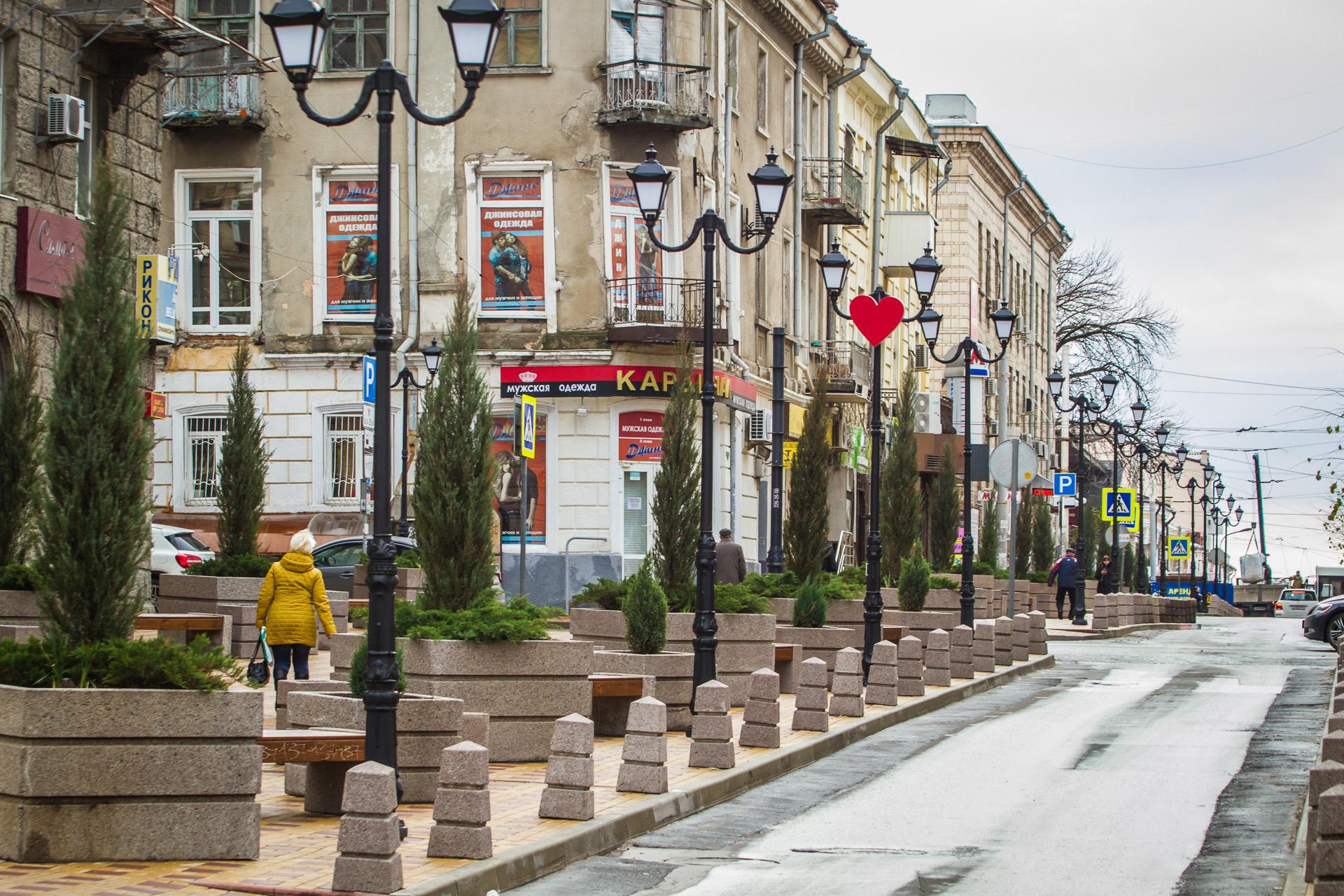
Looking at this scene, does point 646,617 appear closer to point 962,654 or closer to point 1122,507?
point 962,654

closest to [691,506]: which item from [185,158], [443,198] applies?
[443,198]

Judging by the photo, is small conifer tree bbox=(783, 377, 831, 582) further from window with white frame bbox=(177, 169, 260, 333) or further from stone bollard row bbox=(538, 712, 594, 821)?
stone bollard row bbox=(538, 712, 594, 821)

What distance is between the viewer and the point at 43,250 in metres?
21.2

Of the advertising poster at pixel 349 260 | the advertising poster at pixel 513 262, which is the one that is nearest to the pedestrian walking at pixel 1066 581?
the advertising poster at pixel 513 262

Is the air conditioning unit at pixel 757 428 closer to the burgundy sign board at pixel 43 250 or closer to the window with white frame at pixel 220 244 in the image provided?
the window with white frame at pixel 220 244

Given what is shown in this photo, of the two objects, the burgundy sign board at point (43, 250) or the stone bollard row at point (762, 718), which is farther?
the burgundy sign board at point (43, 250)

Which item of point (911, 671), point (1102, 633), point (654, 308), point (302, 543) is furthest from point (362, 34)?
point (1102, 633)

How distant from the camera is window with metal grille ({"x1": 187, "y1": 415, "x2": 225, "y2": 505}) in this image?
35.1m

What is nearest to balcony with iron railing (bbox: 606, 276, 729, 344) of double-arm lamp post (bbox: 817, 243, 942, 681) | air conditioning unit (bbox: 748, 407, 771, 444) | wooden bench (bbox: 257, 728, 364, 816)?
air conditioning unit (bbox: 748, 407, 771, 444)

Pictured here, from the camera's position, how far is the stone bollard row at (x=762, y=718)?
15.6 meters

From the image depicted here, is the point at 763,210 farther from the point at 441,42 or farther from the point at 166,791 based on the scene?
the point at 441,42

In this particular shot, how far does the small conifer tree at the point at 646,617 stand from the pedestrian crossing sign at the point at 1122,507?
119 ft

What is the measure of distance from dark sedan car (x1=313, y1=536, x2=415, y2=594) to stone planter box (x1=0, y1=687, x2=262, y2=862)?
1993cm

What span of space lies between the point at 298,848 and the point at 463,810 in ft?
3.18
